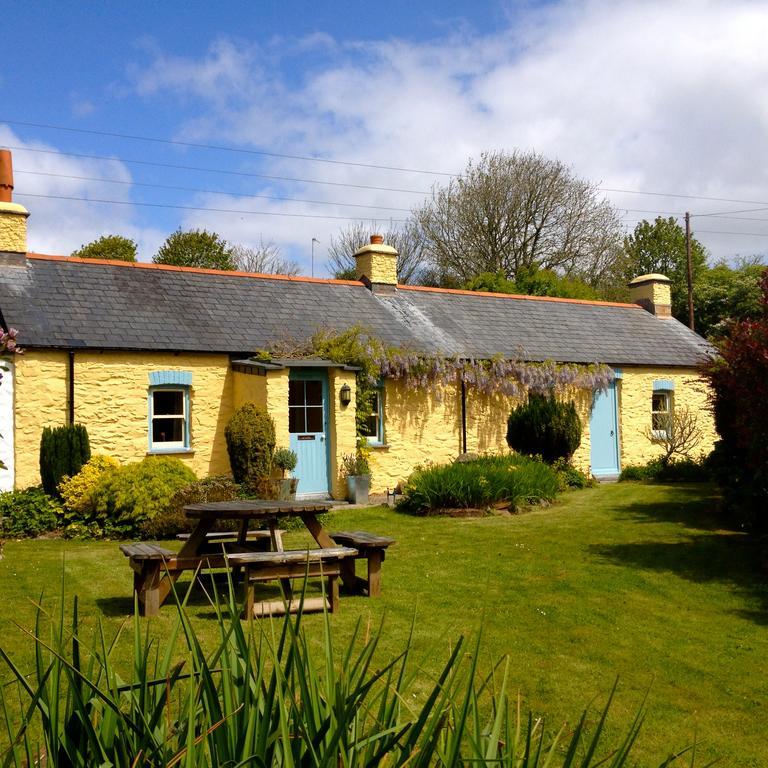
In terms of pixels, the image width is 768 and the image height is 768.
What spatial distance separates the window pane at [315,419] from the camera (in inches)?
584

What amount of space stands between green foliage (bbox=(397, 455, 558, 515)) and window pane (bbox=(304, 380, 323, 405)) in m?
2.36

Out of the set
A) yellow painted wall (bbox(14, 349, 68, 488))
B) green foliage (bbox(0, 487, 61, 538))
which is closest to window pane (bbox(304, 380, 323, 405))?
yellow painted wall (bbox(14, 349, 68, 488))

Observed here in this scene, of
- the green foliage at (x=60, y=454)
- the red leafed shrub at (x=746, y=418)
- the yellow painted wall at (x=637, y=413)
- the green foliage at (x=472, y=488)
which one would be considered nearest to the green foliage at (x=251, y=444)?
the green foliage at (x=60, y=454)

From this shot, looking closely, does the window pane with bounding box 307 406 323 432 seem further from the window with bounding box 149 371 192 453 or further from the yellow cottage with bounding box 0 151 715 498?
the window with bounding box 149 371 192 453

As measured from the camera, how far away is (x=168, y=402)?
47.5 feet

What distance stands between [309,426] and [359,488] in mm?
1491

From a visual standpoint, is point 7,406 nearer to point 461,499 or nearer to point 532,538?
point 461,499

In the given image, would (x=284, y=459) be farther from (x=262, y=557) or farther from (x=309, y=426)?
(x=262, y=557)

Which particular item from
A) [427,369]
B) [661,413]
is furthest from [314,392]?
[661,413]

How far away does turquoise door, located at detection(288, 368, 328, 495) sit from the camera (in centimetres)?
1459

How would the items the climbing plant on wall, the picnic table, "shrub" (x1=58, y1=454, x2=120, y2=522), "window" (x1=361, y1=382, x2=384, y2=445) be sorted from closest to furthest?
the picnic table → "shrub" (x1=58, y1=454, x2=120, y2=522) → the climbing plant on wall → "window" (x1=361, y1=382, x2=384, y2=445)

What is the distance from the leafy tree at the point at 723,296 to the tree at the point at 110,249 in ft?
75.7

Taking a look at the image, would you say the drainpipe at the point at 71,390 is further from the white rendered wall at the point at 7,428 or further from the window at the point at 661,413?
the window at the point at 661,413

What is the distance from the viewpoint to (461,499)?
1328 cm
